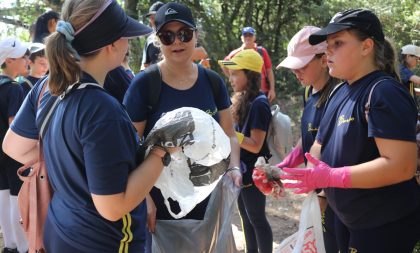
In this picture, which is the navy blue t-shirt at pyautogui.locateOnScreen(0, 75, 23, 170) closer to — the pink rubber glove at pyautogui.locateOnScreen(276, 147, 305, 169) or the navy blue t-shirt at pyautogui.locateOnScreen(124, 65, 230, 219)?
the navy blue t-shirt at pyautogui.locateOnScreen(124, 65, 230, 219)

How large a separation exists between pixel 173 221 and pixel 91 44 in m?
1.30

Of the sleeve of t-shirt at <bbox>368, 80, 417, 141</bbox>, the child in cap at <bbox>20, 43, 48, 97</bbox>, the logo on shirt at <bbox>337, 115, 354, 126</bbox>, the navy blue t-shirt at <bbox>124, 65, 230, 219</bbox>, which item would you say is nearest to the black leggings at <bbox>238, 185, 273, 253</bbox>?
the navy blue t-shirt at <bbox>124, 65, 230, 219</bbox>

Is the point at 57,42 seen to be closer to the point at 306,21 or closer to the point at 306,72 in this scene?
the point at 306,72

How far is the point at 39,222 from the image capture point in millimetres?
1991

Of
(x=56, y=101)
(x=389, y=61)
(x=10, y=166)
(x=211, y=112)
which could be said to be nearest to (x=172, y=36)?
(x=211, y=112)

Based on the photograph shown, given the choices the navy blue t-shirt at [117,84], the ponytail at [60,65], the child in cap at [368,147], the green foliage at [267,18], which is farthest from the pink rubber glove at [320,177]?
the green foliage at [267,18]

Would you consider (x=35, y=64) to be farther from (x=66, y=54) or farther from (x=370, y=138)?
(x=370, y=138)

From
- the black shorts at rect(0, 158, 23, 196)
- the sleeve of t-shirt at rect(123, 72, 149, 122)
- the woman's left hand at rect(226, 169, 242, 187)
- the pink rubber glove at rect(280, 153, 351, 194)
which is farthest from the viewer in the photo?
the black shorts at rect(0, 158, 23, 196)

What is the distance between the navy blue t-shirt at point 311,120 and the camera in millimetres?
3016

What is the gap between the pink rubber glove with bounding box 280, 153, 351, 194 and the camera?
6.99 feet

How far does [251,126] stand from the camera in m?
3.77

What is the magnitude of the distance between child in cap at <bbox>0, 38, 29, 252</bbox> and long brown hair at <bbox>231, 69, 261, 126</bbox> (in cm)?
202

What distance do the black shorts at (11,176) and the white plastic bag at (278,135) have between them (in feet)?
7.97

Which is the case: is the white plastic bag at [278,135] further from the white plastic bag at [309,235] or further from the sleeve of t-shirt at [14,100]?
the sleeve of t-shirt at [14,100]
